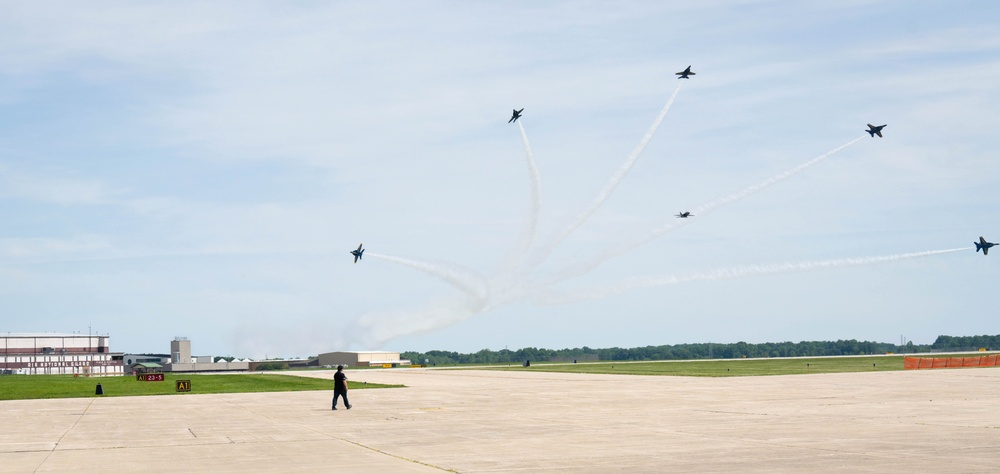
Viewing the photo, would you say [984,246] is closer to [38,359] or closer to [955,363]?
[955,363]

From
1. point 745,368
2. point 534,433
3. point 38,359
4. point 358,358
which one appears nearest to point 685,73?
point 745,368

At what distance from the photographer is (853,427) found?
2773cm

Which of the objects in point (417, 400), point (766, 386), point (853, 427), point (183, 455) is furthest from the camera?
point (766, 386)

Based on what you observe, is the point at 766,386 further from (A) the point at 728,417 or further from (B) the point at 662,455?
(B) the point at 662,455

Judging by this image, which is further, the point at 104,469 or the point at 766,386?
the point at 766,386

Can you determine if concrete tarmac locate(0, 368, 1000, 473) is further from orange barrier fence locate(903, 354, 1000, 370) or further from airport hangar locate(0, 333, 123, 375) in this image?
airport hangar locate(0, 333, 123, 375)

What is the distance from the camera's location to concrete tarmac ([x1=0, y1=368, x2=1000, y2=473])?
20.8 meters

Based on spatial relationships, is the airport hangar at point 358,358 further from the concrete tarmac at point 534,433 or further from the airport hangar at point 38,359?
the concrete tarmac at point 534,433

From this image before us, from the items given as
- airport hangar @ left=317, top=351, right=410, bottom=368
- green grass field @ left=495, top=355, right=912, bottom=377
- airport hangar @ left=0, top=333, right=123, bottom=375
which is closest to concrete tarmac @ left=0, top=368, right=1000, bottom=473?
green grass field @ left=495, top=355, right=912, bottom=377

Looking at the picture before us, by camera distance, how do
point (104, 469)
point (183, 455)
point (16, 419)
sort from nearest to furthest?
point (104, 469), point (183, 455), point (16, 419)

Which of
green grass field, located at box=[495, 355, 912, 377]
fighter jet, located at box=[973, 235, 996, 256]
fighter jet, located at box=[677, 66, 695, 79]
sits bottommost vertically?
green grass field, located at box=[495, 355, 912, 377]

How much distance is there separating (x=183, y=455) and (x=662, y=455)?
11317 mm

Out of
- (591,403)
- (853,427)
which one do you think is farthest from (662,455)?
(591,403)

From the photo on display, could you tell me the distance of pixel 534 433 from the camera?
92.6 ft
